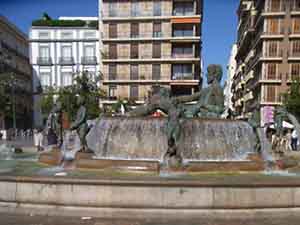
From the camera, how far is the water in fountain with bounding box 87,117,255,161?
34.5 ft

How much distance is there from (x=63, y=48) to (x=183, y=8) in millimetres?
25050

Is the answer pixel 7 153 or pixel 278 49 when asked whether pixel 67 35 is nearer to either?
pixel 278 49

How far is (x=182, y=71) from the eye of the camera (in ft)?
176

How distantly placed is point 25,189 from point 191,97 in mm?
8986

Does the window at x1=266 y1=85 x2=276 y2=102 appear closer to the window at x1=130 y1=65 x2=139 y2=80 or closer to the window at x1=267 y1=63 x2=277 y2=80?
the window at x1=267 y1=63 x2=277 y2=80

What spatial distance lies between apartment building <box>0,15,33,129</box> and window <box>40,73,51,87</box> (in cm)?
351

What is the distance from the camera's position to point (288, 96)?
36344 millimetres

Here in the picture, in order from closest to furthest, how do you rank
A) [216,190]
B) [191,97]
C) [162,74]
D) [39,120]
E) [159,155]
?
[216,190]
[159,155]
[191,97]
[162,74]
[39,120]

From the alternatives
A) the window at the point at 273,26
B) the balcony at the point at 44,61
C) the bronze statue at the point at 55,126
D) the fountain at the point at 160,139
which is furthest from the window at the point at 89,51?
the fountain at the point at 160,139

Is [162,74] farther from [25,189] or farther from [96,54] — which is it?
[25,189]

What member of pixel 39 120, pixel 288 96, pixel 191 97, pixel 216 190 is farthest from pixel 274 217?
pixel 39 120

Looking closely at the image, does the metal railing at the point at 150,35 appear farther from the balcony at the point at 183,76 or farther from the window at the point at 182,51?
the balcony at the point at 183,76

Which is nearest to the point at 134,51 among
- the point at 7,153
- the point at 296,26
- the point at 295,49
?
the point at 295,49

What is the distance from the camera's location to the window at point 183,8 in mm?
54812
